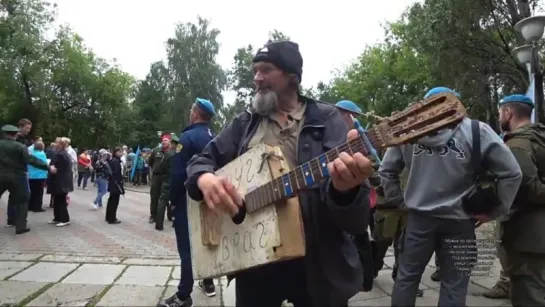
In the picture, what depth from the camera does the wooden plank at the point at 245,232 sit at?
1.80m

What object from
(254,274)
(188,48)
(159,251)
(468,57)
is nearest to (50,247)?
(159,251)

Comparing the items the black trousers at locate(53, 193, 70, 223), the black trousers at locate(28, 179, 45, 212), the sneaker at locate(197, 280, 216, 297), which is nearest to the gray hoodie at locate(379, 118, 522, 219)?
the sneaker at locate(197, 280, 216, 297)

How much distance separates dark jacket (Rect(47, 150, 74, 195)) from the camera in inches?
375

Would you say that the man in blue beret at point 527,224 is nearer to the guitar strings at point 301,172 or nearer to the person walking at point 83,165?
the guitar strings at point 301,172

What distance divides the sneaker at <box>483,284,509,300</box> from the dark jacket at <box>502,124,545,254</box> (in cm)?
140

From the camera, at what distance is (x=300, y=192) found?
1.99m

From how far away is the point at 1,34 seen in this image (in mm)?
30781

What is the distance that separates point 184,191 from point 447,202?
7.75ft

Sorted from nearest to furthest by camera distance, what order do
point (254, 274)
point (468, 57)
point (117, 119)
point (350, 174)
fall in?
1. point (350, 174)
2. point (254, 274)
3. point (468, 57)
4. point (117, 119)

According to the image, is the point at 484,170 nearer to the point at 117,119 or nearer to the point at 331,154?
the point at 331,154

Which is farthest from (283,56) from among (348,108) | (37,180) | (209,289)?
(37,180)

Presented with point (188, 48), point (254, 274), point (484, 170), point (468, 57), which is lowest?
point (254, 274)

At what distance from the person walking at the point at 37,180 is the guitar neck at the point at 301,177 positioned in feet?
34.1

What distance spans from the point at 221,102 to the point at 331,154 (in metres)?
50.0
